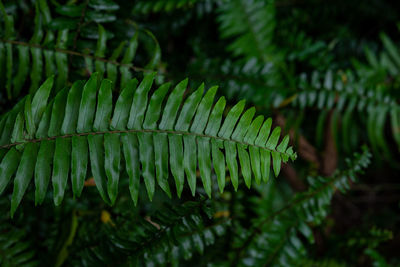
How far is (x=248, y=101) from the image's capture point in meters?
1.94

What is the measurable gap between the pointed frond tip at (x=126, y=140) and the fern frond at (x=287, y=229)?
0.64 metres

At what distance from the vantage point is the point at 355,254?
206cm

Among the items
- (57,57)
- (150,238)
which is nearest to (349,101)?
(150,238)

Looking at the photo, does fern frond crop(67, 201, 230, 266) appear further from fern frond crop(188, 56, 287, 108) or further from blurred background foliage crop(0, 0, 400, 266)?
fern frond crop(188, 56, 287, 108)

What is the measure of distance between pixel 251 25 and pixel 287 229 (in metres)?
1.41

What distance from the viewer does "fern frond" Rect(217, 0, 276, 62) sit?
219 centimetres

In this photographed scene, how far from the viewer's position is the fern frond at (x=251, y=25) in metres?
2.19

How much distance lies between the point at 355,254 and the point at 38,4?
7.81ft

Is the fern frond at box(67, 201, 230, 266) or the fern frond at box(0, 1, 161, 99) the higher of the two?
the fern frond at box(0, 1, 161, 99)

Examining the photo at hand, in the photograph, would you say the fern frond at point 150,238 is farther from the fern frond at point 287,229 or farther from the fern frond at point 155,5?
the fern frond at point 155,5

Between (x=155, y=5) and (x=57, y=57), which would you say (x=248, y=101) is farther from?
(x=57, y=57)

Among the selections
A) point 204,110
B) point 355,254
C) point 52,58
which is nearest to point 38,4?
point 52,58

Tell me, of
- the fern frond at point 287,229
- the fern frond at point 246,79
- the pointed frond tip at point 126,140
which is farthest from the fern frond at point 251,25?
the pointed frond tip at point 126,140

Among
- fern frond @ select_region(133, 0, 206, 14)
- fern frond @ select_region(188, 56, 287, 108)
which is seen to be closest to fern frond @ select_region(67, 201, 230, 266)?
fern frond @ select_region(188, 56, 287, 108)
